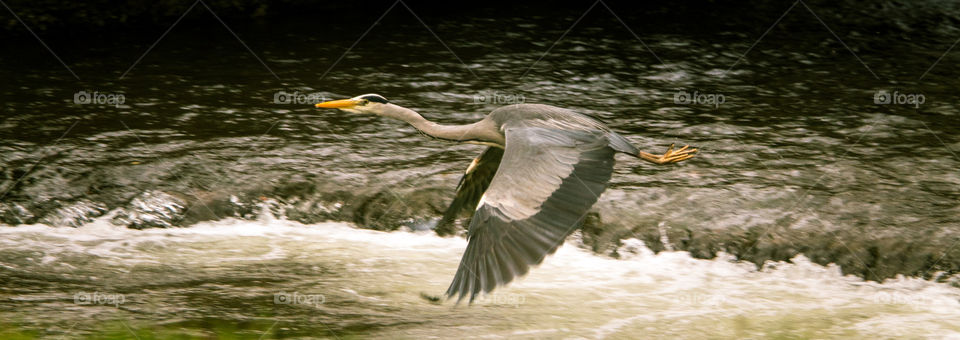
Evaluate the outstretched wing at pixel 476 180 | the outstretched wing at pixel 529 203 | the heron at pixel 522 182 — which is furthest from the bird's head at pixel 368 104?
the outstretched wing at pixel 529 203

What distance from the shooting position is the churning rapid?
4.05 meters

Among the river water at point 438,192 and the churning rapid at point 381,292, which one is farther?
the river water at point 438,192

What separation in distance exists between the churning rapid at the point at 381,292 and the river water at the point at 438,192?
15mm

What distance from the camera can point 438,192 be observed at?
5438 millimetres

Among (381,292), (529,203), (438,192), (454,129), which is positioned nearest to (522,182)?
(529,203)

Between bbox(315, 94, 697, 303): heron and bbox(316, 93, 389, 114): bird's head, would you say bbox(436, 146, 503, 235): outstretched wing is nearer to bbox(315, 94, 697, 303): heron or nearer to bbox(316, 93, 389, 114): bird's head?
bbox(315, 94, 697, 303): heron

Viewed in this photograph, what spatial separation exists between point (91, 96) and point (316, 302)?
3.46 metres

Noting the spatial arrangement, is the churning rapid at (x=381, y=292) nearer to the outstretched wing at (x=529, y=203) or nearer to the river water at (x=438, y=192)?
the river water at (x=438, y=192)

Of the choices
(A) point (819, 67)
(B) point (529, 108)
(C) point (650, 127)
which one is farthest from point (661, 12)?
(B) point (529, 108)

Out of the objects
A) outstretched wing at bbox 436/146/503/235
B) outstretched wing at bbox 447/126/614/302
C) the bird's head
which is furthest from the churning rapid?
the bird's head

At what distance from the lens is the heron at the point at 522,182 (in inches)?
139

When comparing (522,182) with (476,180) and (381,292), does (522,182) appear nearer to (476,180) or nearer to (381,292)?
(476,180)

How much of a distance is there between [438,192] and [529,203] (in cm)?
180

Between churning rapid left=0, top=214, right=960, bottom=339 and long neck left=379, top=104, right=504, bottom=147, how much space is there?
66 cm
